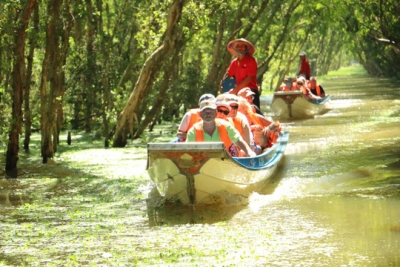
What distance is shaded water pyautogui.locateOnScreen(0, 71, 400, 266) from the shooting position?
878cm

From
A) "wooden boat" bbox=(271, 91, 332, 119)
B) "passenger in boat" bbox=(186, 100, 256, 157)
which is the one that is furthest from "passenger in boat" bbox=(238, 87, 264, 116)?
"wooden boat" bbox=(271, 91, 332, 119)

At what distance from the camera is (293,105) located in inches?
1156

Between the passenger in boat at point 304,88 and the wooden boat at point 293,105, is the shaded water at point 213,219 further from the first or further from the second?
the passenger in boat at point 304,88

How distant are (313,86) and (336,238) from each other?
24.4m

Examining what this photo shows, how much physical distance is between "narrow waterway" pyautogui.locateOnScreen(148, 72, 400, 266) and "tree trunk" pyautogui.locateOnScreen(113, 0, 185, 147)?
351cm

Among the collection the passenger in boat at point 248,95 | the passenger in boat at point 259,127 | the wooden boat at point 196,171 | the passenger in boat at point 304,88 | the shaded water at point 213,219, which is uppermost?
the passenger in boat at point 304,88

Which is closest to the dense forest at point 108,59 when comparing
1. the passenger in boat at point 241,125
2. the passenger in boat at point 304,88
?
the passenger in boat at point 304,88

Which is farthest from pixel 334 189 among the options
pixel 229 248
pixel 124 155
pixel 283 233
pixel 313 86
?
pixel 313 86

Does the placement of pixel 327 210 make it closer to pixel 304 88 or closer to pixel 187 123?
pixel 187 123

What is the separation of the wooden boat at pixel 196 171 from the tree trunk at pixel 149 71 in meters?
6.76

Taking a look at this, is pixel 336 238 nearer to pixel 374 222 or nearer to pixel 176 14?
pixel 374 222

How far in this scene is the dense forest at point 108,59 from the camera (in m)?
16.2

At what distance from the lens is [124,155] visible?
61.3 feet

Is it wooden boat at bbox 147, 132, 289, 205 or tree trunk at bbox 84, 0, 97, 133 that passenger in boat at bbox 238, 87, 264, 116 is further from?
tree trunk at bbox 84, 0, 97, 133
